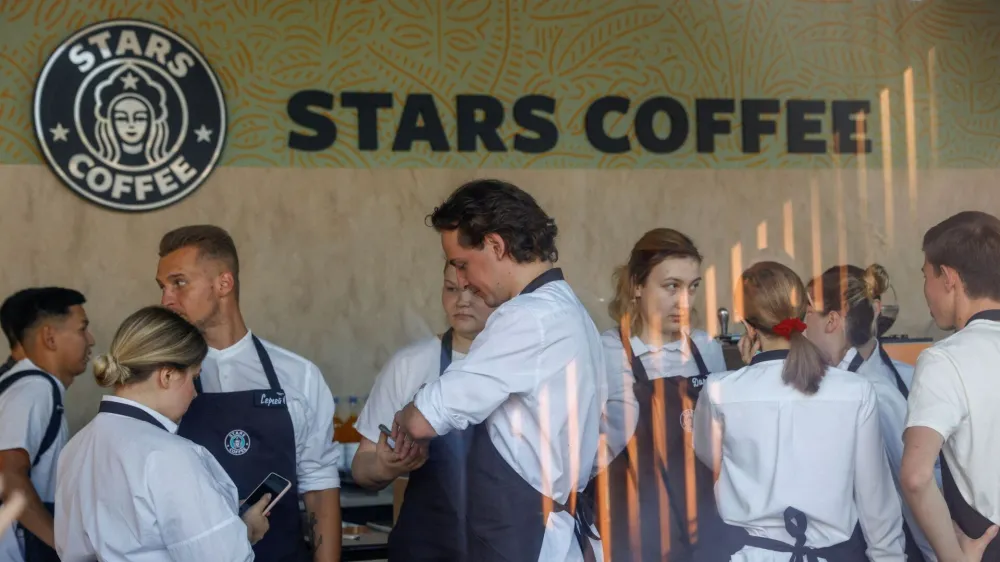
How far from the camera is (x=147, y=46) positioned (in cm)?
482

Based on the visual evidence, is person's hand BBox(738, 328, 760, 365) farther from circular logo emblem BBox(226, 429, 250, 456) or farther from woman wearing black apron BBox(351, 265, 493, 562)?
circular logo emblem BBox(226, 429, 250, 456)

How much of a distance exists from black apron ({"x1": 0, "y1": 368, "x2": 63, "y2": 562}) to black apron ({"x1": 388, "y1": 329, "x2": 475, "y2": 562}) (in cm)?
132

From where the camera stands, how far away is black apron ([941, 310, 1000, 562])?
2.71 m

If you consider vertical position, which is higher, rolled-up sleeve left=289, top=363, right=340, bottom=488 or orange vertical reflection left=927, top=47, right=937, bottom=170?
orange vertical reflection left=927, top=47, right=937, bottom=170

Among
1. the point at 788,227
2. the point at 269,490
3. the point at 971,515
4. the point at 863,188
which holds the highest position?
the point at 863,188

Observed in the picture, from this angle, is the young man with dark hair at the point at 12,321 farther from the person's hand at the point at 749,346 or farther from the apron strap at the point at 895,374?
the apron strap at the point at 895,374

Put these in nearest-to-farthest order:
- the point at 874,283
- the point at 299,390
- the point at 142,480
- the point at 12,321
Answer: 1. the point at 142,480
2. the point at 299,390
3. the point at 12,321
4. the point at 874,283

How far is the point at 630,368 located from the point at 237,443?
1.23 m

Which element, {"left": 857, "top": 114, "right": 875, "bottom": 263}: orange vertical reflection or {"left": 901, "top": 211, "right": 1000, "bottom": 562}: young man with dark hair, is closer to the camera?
{"left": 901, "top": 211, "right": 1000, "bottom": 562}: young man with dark hair

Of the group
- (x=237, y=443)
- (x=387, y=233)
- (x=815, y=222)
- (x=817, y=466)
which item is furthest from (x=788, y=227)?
(x=237, y=443)

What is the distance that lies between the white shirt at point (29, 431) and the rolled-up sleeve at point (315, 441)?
0.97 m

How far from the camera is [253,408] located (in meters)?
3.04

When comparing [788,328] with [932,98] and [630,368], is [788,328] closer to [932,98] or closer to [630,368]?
[630,368]

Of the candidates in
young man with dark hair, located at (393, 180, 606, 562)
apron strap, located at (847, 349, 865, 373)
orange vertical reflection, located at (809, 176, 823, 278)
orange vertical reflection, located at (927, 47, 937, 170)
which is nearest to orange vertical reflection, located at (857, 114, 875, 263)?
orange vertical reflection, located at (809, 176, 823, 278)
